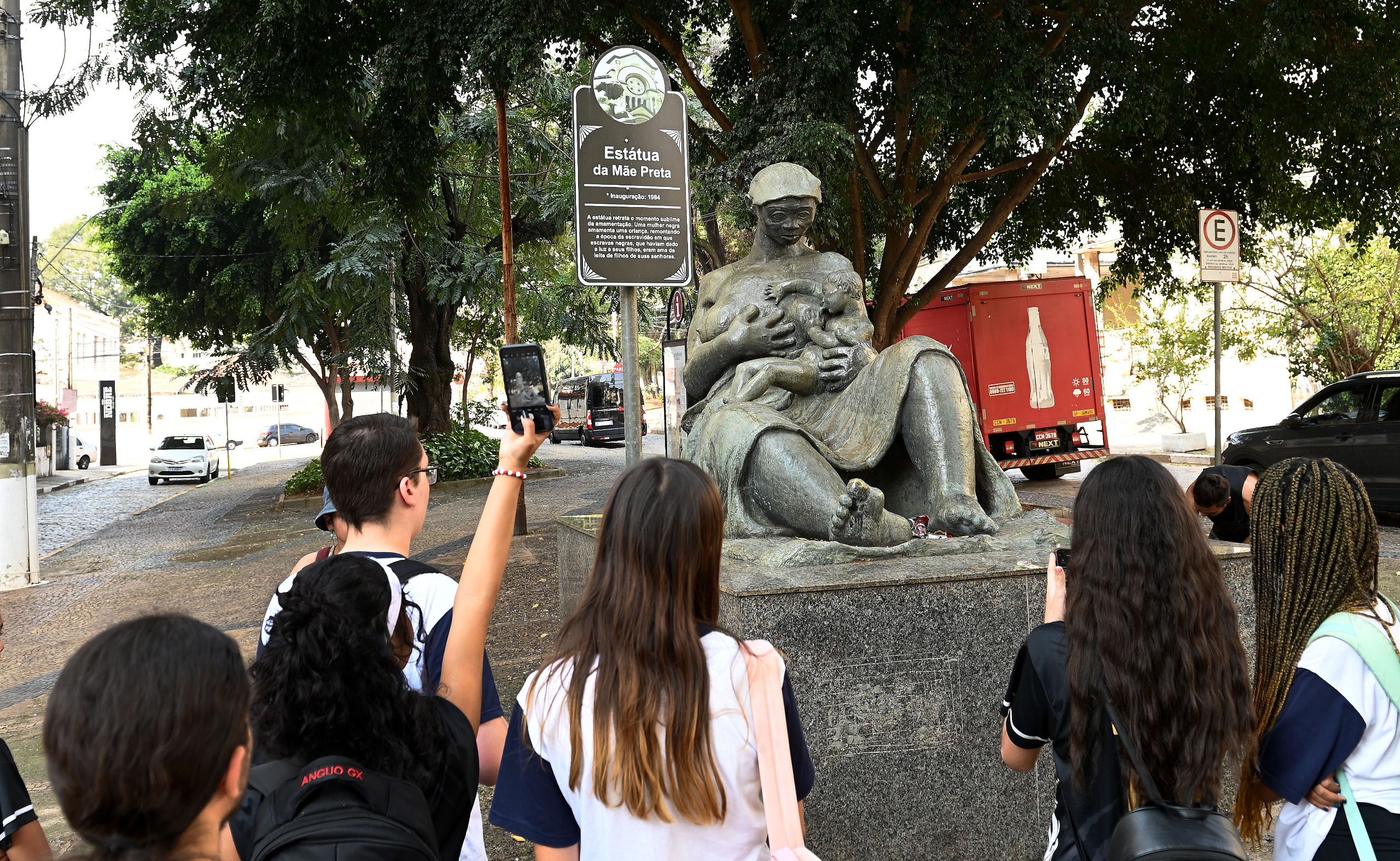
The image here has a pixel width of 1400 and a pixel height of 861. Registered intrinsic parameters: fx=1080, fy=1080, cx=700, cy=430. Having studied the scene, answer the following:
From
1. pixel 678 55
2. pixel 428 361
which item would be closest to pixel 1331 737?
pixel 678 55

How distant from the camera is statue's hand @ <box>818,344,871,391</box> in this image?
5074 mm

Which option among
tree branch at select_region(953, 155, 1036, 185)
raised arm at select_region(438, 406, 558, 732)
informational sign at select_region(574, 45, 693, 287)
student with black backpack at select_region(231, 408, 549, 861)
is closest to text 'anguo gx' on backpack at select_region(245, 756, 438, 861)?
student with black backpack at select_region(231, 408, 549, 861)

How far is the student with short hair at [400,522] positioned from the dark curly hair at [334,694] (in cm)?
41

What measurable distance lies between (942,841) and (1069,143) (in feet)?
45.1

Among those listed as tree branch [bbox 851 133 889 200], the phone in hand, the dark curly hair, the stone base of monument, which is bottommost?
the stone base of monument

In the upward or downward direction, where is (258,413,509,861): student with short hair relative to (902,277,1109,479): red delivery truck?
downward

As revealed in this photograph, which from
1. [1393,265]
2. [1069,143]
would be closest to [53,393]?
[1069,143]

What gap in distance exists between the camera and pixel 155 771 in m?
1.20

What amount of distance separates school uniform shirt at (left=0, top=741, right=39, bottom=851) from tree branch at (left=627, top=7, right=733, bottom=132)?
36.6 feet

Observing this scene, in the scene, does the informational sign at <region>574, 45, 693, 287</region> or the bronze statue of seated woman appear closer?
the bronze statue of seated woman

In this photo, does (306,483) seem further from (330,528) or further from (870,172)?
(330,528)

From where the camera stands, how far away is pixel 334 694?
5.33 feet

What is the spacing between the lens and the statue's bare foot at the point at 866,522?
4109mm

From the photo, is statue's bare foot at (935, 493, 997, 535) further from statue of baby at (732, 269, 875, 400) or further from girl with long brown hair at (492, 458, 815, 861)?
girl with long brown hair at (492, 458, 815, 861)
